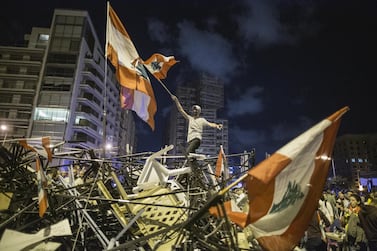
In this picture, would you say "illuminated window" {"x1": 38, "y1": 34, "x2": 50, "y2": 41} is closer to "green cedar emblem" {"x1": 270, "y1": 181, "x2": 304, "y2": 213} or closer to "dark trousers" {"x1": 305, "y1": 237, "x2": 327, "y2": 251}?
"dark trousers" {"x1": 305, "y1": 237, "x2": 327, "y2": 251}

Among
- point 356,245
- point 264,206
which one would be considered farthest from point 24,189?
point 356,245

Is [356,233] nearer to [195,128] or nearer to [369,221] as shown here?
[369,221]

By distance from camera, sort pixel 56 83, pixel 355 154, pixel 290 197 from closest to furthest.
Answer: pixel 290 197
pixel 56 83
pixel 355 154

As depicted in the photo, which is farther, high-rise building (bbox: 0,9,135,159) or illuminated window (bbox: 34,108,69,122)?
high-rise building (bbox: 0,9,135,159)

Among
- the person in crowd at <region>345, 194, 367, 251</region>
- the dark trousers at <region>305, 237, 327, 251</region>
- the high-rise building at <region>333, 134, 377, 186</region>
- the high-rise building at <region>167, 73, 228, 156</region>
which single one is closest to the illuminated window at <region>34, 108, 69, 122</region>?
the high-rise building at <region>167, 73, 228, 156</region>

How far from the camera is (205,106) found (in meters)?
91.1

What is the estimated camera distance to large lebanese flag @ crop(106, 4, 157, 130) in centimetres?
643

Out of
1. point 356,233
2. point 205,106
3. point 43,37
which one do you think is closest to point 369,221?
point 356,233

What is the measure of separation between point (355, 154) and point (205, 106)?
74.8 m

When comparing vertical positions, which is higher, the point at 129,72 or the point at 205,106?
the point at 205,106

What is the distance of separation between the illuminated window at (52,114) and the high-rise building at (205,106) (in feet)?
138

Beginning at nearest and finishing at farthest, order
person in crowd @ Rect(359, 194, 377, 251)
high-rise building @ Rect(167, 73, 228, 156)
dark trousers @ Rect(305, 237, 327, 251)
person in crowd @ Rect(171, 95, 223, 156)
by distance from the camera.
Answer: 1. dark trousers @ Rect(305, 237, 327, 251)
2. person in crowd @ Rect(359, 194, 377, 251)
3. person in crowd @ Rect(171, 95, 223, 156)
4. high-rise building @ Rect(167, 73, 228, 156)

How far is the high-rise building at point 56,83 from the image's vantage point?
154ft

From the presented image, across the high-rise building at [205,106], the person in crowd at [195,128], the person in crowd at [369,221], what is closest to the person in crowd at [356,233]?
the person in crowd at [369,221]
